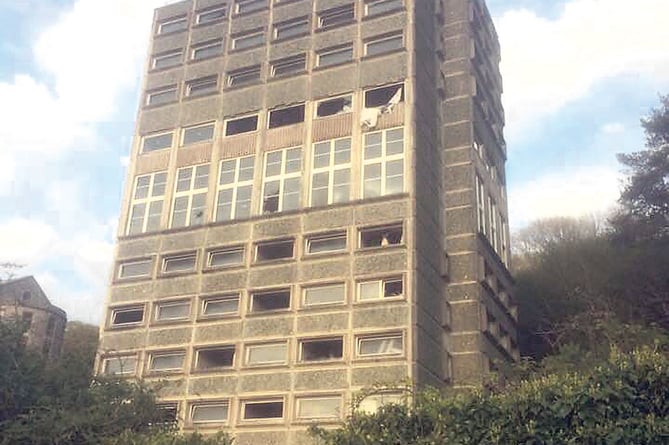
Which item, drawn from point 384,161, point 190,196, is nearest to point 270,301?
point 190,196

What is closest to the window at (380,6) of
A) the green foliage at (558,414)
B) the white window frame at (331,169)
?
the white window frame at (331,169)

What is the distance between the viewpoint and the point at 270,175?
35.9m

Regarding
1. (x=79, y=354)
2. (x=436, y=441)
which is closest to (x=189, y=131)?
(x=79, y=354)

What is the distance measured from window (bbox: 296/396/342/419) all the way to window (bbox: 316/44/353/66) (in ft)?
56.0

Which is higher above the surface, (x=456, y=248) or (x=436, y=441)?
(x=456, y=248)

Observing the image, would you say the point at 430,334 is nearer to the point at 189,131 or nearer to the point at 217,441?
the point at 217,441

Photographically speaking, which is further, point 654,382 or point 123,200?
point 123,200

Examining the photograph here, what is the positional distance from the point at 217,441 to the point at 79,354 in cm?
564

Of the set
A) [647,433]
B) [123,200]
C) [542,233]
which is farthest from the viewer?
[542,233]

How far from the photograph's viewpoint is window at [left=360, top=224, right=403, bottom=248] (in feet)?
106

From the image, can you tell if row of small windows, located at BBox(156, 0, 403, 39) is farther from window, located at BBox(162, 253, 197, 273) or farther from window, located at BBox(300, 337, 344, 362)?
window, located at BBox(300, 337, 344, 362)

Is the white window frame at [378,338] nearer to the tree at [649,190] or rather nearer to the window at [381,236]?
the window at [381,236]

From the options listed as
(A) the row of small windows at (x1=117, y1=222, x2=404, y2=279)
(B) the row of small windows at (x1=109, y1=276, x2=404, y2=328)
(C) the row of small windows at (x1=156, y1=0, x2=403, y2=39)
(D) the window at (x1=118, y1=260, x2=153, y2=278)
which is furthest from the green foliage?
(C) the row of small windows at (x1=156, y1=0, x2=403, y2=39)

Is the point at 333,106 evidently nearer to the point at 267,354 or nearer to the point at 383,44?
the point at 383,44
